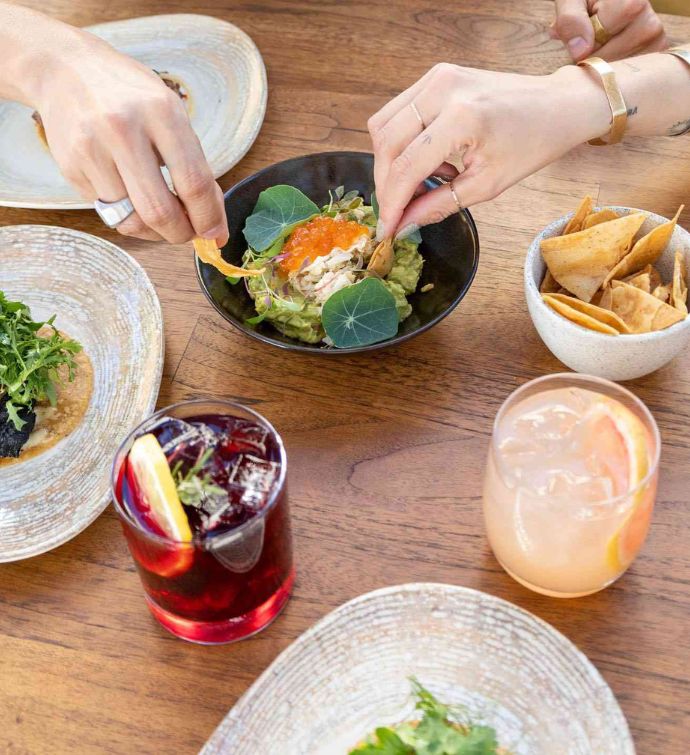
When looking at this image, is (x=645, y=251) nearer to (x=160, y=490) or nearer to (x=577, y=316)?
(x=577, y=316)

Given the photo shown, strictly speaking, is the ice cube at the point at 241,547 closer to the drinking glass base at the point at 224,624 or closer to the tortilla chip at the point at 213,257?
the drinking glass base at the point at 224,624

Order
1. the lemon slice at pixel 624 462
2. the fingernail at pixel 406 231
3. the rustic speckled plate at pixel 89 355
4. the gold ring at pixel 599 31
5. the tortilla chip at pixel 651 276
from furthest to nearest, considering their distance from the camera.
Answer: the gold ring at pixel 599 31 → the fingernail at pixel 406 231 → the tortilla chip at pixel 651 276 → the rustic speckled plate at pixel 89 355 → the lemon slice at pixel 624 462

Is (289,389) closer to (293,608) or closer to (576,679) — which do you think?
(293,608)

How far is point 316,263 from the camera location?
53.7 inches

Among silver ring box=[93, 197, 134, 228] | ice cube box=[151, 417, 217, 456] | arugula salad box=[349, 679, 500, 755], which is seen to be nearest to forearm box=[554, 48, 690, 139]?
silver ring box=[93, 197, 134, 228]

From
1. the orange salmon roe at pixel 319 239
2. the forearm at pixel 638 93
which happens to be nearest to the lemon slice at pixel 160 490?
the orange salmon roe at pixel 319 239

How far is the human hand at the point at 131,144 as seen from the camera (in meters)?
1.13

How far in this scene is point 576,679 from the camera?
2.93 ft

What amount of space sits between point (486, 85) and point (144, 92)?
53 cm

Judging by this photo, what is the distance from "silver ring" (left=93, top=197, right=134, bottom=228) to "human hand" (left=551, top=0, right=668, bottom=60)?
997 mm

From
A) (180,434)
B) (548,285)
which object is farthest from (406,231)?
(180,434)

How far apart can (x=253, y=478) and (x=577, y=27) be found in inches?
49.2

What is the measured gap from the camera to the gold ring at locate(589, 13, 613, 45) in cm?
168

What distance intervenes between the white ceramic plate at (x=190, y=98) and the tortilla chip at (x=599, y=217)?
2.23 ft
